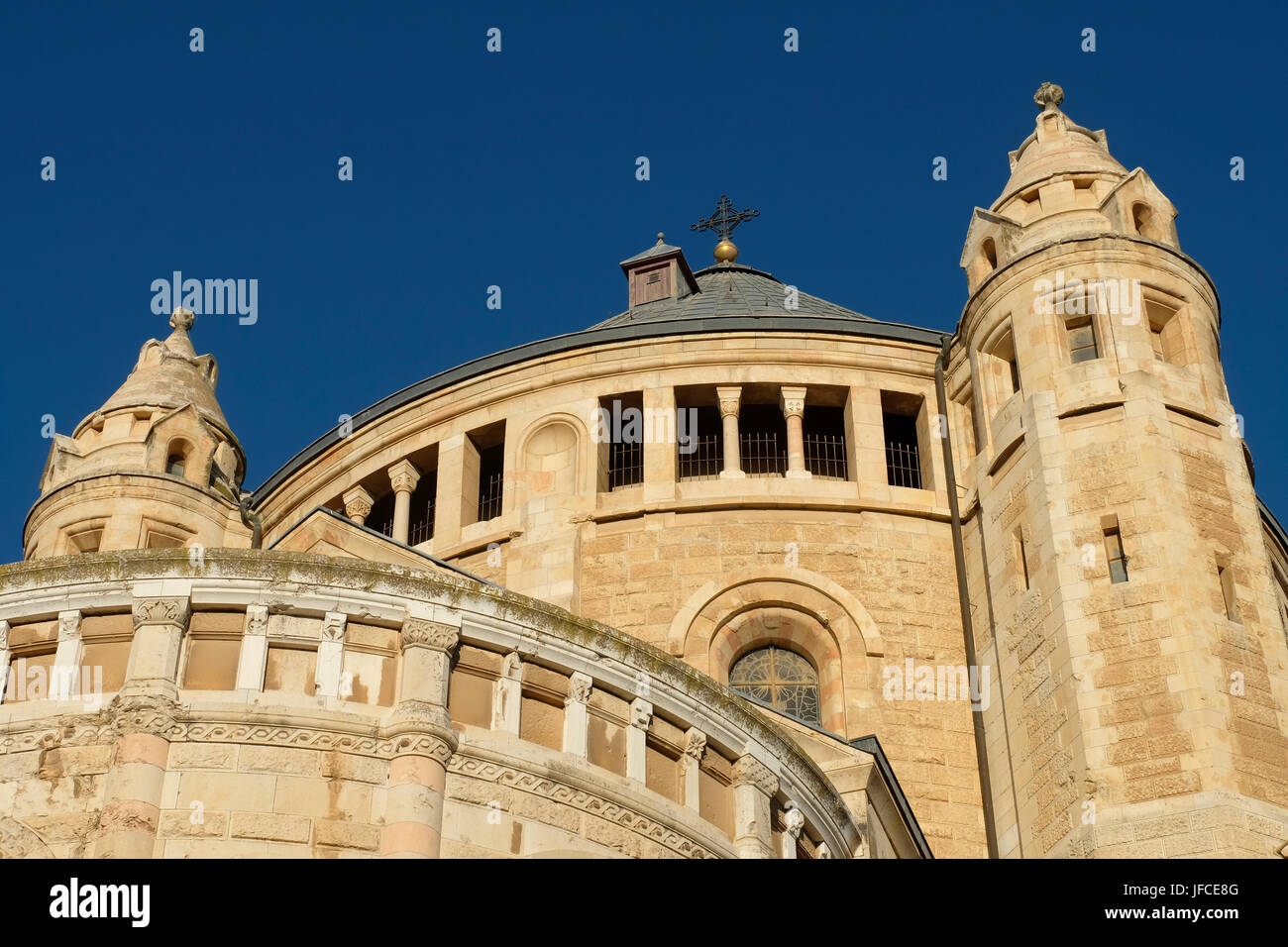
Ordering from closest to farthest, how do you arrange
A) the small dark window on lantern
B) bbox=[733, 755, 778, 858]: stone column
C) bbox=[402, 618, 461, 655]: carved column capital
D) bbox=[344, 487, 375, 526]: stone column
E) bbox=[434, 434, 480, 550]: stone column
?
bbox=[402, 618, 461, 655]: carved column capital < bbox=[733, 755, 778, 858]: stone column < the small dark window on lantern < bbox=[434, 434, 480, 550]: stone column < bbox=[344, 487, 375, 526]: stone column

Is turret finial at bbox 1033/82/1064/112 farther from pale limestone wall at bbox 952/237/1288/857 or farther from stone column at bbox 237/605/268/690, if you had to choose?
stone column at bbox 237/605/268/690

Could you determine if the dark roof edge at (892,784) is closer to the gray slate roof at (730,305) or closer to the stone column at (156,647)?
the stone column at (156,647)

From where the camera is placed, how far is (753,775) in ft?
61.8

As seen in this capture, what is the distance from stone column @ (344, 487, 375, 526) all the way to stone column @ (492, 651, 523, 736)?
17242mm

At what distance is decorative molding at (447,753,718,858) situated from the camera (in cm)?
1695

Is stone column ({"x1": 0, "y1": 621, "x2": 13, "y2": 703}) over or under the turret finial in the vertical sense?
under

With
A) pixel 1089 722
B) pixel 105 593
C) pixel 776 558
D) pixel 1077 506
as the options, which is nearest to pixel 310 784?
pixel 105 593

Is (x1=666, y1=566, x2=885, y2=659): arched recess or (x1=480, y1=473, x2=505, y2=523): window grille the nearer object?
(x1=666, y1=566, x2=885, y2=659): arched recess

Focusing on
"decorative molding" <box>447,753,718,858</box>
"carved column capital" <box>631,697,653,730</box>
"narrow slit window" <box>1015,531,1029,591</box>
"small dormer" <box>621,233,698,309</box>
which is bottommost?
"decorative molding" <box>447,753,718,858</box>

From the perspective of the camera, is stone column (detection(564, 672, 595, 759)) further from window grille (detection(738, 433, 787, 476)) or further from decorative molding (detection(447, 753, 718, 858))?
window grille (detection(738, 433, 787, 476))

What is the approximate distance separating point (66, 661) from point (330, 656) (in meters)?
2.22

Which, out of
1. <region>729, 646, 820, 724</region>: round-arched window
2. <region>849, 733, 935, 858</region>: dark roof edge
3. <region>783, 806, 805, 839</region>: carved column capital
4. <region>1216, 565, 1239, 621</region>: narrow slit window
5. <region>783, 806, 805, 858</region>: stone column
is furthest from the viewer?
<region>729, 646, 820, 724</region>: round-arched window

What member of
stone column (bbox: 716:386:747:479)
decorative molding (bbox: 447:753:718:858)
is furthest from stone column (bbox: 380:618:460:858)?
stone column (bbox: 716:386:747:479)

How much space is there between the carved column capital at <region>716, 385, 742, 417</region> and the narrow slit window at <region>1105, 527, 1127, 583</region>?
27.3 feet
